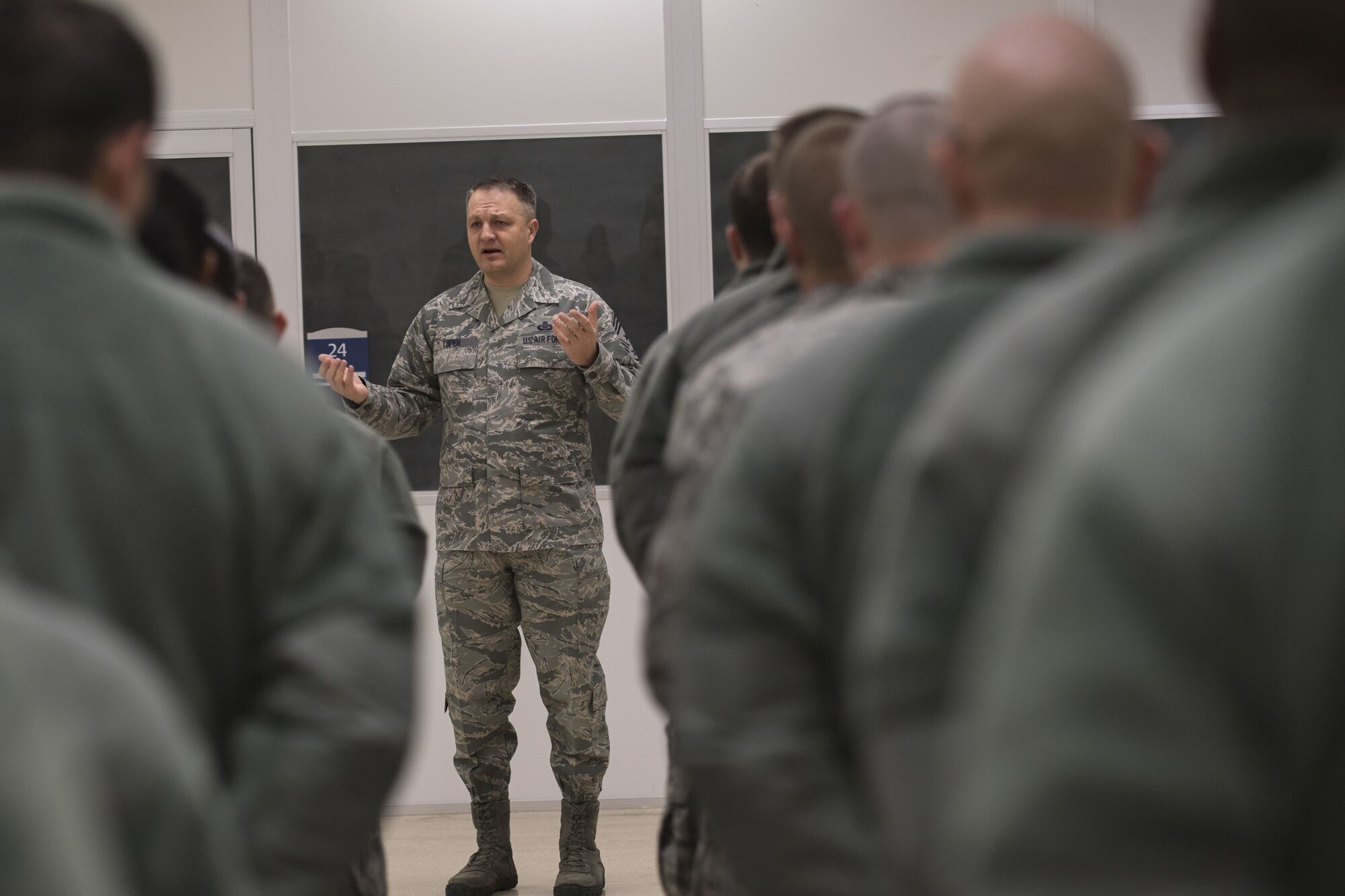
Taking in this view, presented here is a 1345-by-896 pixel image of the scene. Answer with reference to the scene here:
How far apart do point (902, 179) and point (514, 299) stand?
290 centimetres

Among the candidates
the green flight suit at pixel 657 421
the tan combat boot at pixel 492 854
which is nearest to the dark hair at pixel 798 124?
the green flight suit at pixel 657 421

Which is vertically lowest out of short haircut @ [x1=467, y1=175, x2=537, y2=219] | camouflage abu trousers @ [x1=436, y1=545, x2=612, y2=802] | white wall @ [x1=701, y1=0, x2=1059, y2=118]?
camouflage abu trousers @ [x1=436, y1=545, x2=612, y2=802]

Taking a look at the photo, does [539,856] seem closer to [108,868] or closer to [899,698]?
[899,698]

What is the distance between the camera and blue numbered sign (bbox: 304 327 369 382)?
496cm

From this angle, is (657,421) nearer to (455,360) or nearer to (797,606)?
(797,606)

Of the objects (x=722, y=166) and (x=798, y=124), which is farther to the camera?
(x=722, y=166)

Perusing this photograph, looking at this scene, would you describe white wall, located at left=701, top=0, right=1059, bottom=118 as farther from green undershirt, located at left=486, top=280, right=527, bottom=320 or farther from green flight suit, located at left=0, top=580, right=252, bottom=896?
green flight suit, located at left=0, top=580, right=252, bottom=896

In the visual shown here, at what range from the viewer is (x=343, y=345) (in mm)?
4969

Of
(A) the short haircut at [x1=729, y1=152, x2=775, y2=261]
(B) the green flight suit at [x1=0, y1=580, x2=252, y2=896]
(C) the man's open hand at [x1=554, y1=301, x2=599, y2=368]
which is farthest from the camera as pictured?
(C) the man's open hand at [x1=554, y1=301, x2=599, y2=368]

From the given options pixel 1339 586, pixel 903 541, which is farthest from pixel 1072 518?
pixel 903 541

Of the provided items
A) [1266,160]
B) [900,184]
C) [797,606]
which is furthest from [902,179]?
[1266,160]

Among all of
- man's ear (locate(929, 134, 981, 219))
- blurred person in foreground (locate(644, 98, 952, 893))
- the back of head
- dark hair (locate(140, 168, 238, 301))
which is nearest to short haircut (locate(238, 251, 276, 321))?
dark hair (locate(140, 168, 238, 301))

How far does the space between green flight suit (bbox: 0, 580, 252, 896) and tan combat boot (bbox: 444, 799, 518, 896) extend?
11.2ft

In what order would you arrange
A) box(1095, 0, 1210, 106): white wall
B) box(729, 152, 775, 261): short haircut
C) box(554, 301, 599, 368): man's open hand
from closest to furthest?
1. box(729, 152, 775, 261): short haircut
2. box(554, 301, 599, 368): man's open hand
3. box(1095, 0, 1210, 106): white wall
